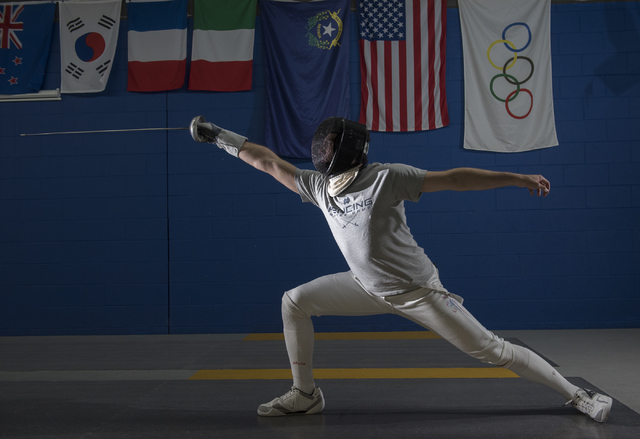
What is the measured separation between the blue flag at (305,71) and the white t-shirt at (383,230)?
8.98 feet

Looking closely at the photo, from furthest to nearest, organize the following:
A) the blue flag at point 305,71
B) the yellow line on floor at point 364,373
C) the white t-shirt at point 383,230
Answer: the blue flag at point 305,71
the yellow line on floor at point 364,373
the white t-shirt at point 383,230

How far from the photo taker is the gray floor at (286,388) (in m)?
2.08

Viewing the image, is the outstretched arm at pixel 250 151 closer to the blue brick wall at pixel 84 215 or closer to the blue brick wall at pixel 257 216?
the blue brick wall at pixel 257 216

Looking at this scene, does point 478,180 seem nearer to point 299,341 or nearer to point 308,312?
point 308,312

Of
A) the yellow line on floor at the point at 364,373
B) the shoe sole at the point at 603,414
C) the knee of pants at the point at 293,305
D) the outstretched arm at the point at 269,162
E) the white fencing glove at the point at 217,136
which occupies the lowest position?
the yellow line on floor at the point at 364,373

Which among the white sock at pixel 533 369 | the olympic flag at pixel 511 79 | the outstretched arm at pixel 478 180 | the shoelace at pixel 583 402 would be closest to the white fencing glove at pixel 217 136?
the outstretched arm at pixel 478 180

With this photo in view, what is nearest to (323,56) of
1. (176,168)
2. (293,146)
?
(293,146)

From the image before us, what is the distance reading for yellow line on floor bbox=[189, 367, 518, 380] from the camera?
9.75 feet

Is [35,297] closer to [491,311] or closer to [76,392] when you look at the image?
[76,392]

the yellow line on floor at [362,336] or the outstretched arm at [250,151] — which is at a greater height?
the outstretched arm at [250,151]

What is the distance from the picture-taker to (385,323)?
4.73m

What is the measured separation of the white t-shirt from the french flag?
11.3 feet

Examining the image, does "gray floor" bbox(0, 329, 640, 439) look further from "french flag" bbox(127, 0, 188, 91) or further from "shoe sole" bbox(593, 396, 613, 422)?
"french flag" bbox(127, 0, 188, 91)

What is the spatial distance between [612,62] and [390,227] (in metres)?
4.00
